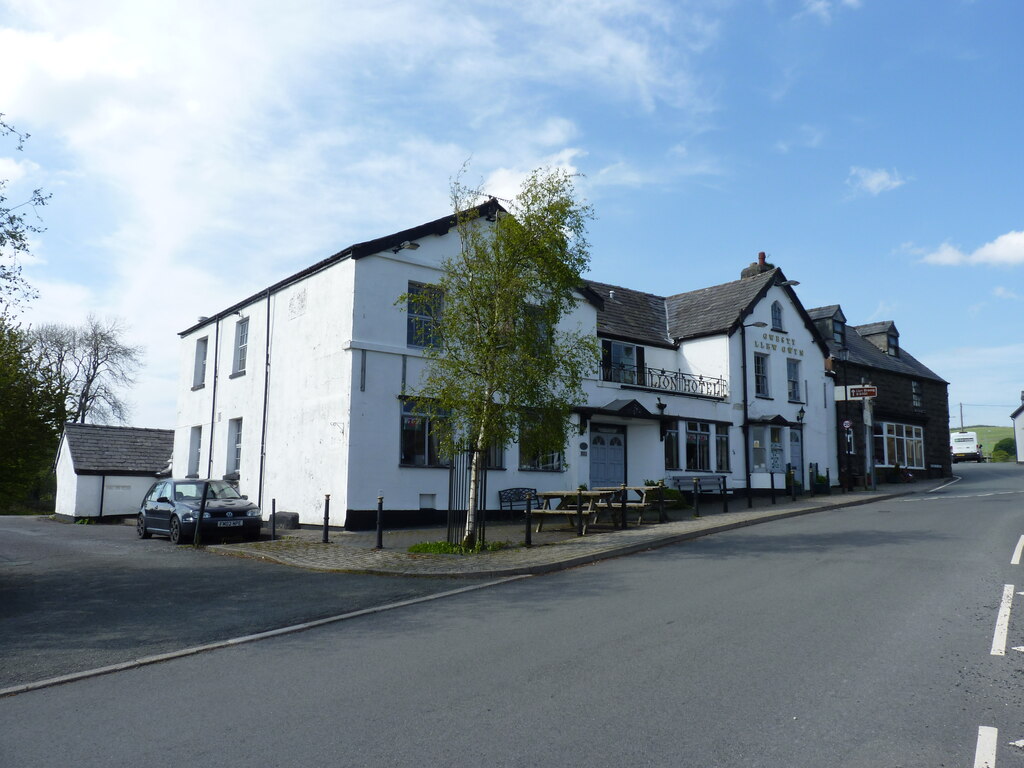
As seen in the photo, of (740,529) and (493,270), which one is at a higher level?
(493,270)

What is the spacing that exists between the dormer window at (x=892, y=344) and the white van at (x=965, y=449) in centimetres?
2502

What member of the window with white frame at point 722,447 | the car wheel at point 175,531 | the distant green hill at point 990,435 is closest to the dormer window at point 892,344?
the window with white frame at point 722,447

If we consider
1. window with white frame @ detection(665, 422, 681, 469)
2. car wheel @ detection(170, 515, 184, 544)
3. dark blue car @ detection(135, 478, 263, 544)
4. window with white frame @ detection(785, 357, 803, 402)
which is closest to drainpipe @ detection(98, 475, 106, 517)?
dark blue car @ detection(135, 478, 263, 544)

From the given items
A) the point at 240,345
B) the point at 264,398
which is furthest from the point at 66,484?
the point at 264,398

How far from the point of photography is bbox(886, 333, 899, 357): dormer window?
4231 cm

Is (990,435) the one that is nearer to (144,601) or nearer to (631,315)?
(631,315)

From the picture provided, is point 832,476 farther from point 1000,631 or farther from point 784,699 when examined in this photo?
point 784,699

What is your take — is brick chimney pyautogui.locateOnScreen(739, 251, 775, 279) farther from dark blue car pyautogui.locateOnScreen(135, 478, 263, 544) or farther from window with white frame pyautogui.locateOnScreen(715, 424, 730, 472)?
dark blue car pyautogui.locateOnScreen(135, 478, 263, 544)

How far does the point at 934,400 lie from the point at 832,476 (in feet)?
44.0

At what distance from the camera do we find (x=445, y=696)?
19.7 ft

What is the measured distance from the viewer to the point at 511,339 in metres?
14.5

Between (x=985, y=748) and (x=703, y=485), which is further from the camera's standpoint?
(x=703, y=485)

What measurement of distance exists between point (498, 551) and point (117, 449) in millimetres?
23120

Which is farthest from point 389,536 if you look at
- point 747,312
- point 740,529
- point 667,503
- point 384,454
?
point 747,312
